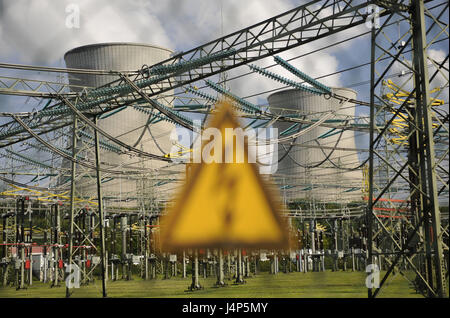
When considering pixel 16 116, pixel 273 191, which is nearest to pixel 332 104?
pixel 16 116

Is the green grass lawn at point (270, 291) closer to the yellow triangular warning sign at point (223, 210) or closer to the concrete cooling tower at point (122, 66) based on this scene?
the yellow triangular warning sign at point (223, 210)

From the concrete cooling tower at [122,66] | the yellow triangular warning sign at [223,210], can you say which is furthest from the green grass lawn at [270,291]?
the concrete cooling tower at [122,66]

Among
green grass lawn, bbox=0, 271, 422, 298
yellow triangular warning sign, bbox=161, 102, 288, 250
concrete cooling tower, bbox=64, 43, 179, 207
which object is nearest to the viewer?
yellow triangular warning sign, bbox=161, 102, 288, 250

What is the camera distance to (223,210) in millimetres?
9742

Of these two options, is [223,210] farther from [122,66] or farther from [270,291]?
[122,66]

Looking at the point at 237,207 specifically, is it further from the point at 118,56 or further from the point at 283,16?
the point at 118,56

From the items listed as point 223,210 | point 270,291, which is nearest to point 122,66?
point 270,291

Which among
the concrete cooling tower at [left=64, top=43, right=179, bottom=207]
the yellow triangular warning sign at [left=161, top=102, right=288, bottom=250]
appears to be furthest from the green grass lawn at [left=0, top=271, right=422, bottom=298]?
the concrete cooling tower at [left=64, top=43, right=179, bottom=207]

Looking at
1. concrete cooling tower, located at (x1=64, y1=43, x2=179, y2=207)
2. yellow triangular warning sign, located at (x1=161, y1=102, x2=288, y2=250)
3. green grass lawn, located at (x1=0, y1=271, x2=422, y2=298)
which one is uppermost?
concrete cooling tower, located at (x1=64, y1=43, x2=179, y2=207)

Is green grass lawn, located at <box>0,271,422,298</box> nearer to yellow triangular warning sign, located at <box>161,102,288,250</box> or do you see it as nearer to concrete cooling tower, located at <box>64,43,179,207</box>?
yellow triangular warning sign, located at <box>161,102,288,250</box>

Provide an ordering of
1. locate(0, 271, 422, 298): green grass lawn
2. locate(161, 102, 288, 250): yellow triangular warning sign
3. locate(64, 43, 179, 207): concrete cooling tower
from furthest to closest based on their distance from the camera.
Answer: locate(64, 43, 179, 207): concrete cooling tower < locate(0, 271, 422, 298): green grass lawn < locate(161, 102, 288, 250): yellow triangular warning sign

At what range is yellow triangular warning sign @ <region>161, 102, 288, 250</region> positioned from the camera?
9.70 metres

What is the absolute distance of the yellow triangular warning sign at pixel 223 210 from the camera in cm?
970
